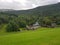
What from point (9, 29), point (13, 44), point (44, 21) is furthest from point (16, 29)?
point (13, 44)

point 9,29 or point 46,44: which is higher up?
point 46,44

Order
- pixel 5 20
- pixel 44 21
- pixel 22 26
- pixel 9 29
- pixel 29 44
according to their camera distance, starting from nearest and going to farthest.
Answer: pixel 29 44 < pixel 9 29 < pixel 22 26 < pixel 44 21 < pixel 5 20

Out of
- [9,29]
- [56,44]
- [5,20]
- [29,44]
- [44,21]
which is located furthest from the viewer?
[5,20]

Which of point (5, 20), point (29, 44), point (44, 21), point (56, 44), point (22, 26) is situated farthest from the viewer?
point (5, 20)

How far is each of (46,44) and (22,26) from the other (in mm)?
78702

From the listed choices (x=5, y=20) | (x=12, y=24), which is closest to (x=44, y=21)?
(x=12, y=24)

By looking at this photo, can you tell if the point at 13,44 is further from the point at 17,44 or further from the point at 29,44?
the point at 29,44

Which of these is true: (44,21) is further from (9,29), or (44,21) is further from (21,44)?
(21,44)

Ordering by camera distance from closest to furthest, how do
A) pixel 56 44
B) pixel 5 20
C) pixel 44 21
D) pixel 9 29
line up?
pixel 56 44 → pixel 9 29 → pixel 44 21 → pixel 5 20

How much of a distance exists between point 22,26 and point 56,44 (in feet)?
261

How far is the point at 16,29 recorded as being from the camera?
8669cm

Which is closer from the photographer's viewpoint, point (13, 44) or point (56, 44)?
point (56, 44)

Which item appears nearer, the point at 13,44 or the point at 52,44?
the point at 52,44

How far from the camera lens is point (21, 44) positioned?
101ft
